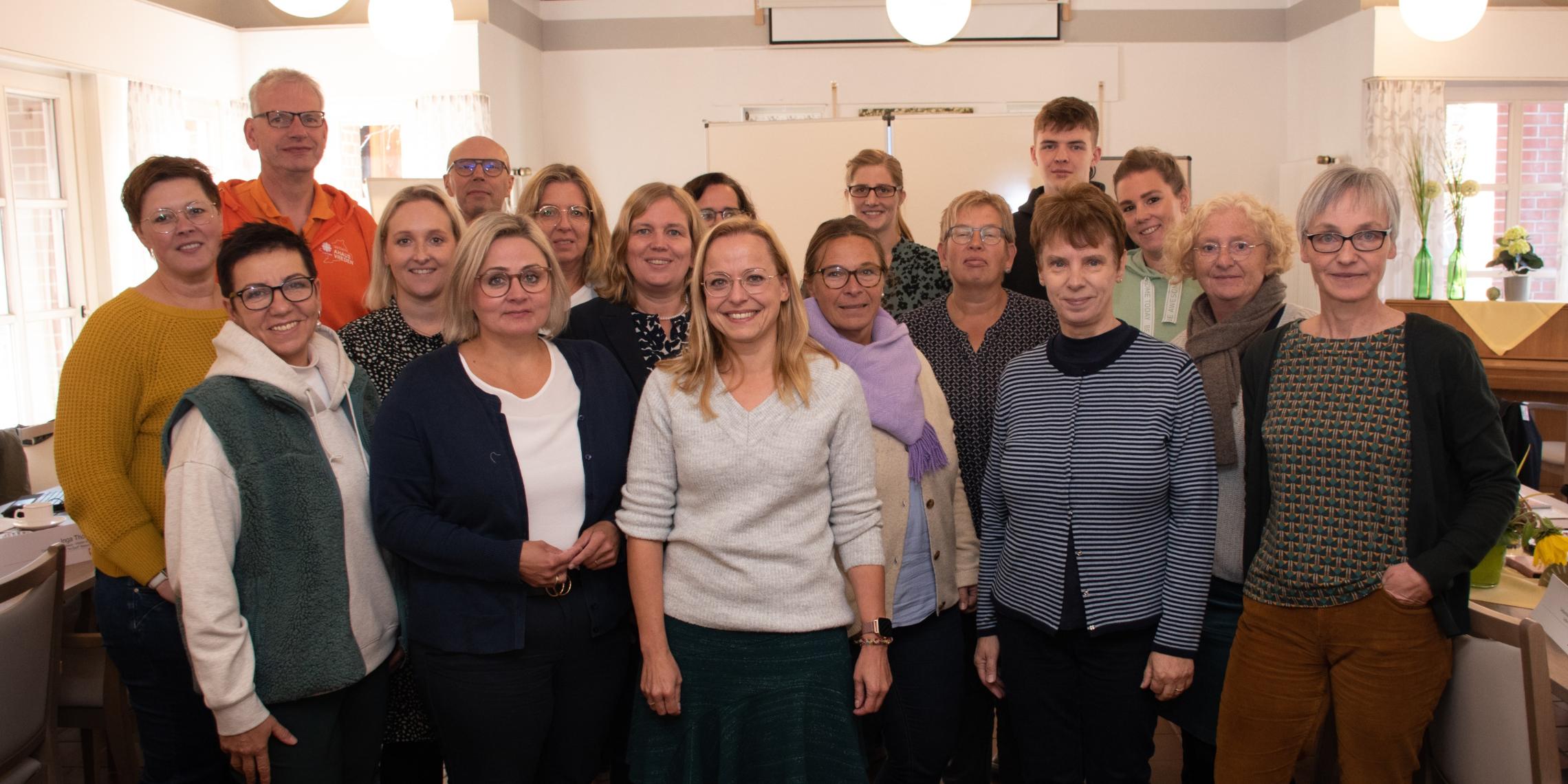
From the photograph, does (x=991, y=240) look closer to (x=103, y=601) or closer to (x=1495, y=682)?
(x=1495, y=682)

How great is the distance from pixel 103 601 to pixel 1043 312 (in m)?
2.03

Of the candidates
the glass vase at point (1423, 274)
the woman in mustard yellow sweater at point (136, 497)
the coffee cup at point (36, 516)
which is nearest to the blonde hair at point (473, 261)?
the woman in mustard yellow sweater at point (136, 497)

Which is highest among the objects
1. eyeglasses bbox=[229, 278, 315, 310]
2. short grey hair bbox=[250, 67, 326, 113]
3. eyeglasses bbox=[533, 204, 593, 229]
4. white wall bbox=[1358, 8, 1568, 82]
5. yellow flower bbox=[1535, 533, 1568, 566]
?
white wall bbox=[1358, 8, 1568, 82]

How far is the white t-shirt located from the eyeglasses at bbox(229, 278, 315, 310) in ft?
1.04

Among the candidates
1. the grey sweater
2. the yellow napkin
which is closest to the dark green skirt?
the grey sweater

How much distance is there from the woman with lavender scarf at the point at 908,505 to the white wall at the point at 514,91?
5227 mm

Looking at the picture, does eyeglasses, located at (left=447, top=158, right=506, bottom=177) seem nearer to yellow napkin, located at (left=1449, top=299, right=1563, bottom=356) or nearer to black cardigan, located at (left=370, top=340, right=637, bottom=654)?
black cardigan, located at (left=370, top=340, right=637, bottom=654)

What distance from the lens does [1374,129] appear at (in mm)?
6762

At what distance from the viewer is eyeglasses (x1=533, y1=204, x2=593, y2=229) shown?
8.52ft

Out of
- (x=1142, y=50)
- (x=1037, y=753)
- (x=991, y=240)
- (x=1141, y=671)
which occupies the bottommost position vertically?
(x=1037, y=753)

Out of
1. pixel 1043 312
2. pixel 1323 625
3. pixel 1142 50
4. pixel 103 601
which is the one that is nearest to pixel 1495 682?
pixel 1323 625

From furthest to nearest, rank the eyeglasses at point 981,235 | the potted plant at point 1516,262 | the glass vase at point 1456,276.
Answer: the glass vase at point 1456,276 < the potted plant at point 1516,262 < the eyeglasses at point 981,235

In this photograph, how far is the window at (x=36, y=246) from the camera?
497cm

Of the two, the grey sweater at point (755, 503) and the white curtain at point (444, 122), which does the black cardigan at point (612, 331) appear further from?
the white curtain at point (444, 122)
